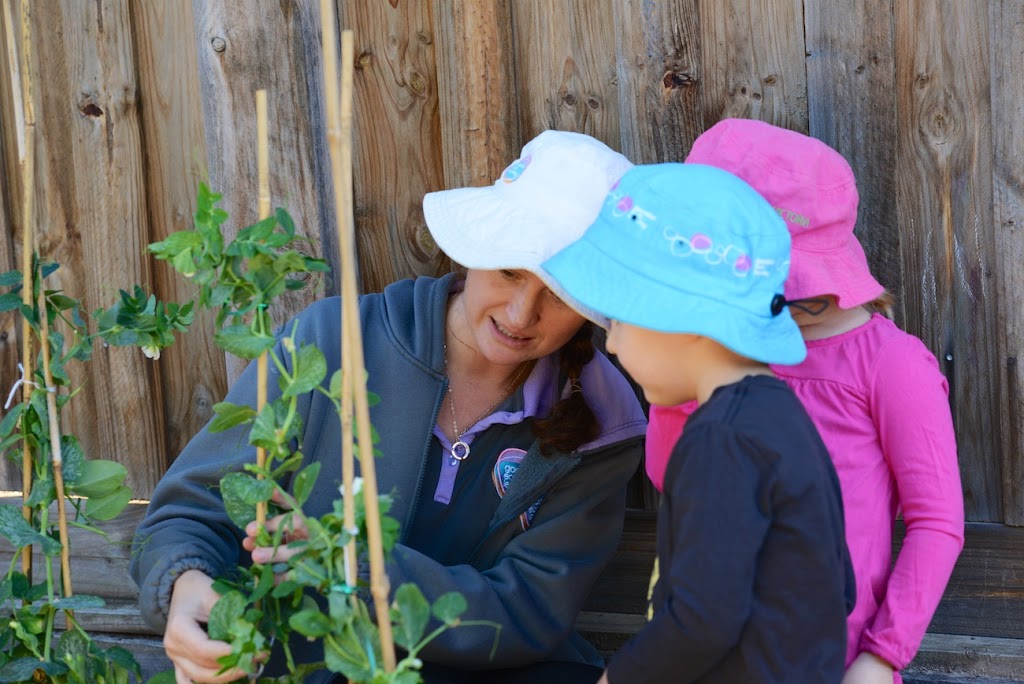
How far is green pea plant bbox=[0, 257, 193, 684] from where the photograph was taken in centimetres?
173

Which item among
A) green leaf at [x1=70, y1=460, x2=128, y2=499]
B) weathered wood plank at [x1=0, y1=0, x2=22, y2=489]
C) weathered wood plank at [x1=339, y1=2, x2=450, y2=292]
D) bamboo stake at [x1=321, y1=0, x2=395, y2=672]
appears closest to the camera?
bamboo stake at [x1=321, y1=0, x2=395, y2=672]

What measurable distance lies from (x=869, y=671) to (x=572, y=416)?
2.07 feet

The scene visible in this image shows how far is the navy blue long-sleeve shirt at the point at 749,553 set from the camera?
4.21 feet

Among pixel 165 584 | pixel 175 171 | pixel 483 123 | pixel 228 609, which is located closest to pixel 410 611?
pixel 228 609

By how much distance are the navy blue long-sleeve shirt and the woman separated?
505 millimetres

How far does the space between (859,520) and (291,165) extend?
4.12 feet

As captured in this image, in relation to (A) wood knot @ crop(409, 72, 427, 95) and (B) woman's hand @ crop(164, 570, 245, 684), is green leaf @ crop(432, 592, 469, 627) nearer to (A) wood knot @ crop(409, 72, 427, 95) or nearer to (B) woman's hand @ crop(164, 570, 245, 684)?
(B) woman's hand @ crop(164, 570, 245, 684)

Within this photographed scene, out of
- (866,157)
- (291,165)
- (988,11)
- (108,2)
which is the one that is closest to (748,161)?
(866,157)

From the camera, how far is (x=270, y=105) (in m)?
2.19

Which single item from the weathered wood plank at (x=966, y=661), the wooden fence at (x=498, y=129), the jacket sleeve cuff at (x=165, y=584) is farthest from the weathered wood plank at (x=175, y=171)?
the weathered wood plank at (x=966, y=661)

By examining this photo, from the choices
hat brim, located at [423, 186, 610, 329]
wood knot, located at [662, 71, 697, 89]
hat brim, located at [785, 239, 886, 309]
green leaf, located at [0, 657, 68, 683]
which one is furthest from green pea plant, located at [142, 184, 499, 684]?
wood knot, located at [662, 71, 697, 89]

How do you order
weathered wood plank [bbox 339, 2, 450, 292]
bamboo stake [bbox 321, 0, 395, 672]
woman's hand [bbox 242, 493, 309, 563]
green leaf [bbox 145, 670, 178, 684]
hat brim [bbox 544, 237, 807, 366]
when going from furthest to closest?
weathered wood plank [bbox 339, 2, 450, 292] < green leaf [bbox 145, 670, 178, 684] < woman's hand [bbox 242, 493, 309, 563] < hat brim [bbox 544, 237, 807, 366] < bamboo stake [bbox 321, 0, 395, 672]

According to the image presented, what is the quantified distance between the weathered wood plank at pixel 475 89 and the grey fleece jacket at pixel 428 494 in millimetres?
277

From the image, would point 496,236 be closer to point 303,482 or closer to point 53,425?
point 303,482
